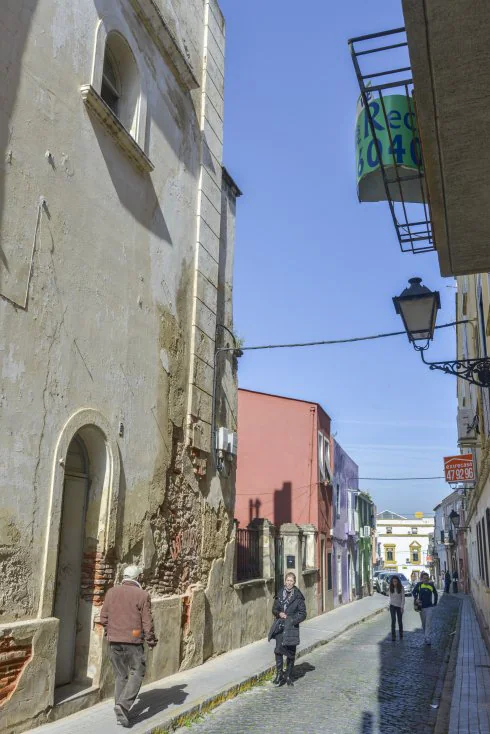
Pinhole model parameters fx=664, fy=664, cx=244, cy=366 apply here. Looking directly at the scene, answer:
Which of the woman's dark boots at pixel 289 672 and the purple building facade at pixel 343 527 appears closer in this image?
the woman's dark boots at pixel 289 672

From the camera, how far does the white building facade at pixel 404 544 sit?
285 feet

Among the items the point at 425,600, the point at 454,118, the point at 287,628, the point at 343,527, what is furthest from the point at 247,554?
the point at 343,527

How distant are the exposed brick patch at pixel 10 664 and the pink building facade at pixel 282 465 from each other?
16706 mm

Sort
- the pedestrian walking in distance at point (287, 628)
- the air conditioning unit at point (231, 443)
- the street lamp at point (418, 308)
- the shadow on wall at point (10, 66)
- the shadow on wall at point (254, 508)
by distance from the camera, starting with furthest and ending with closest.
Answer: the shadow on wall at point (254, 508) < the air conditioning unit at point (231, 443) < the pedestrian walking in distance at point (287, 628) < the street lamp at point (418, 308) < the shadow on wall at point (10, 66)

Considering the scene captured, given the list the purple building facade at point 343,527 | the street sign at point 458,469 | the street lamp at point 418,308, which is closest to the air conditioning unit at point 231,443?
the street lamp at point 418,308

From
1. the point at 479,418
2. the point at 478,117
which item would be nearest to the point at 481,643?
the point at 479,418

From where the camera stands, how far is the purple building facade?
25594 mm

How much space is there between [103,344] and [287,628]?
4.72m

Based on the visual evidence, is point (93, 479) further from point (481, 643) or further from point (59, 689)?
point (481, 643)

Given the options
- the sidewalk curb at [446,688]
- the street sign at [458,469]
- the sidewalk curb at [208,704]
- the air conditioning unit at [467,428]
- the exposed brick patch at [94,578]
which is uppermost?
the air conditioning unit at [467,428]

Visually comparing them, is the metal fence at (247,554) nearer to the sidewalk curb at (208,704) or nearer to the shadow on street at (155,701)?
the sidewalk curb at (208,704)

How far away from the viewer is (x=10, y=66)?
6.07 m

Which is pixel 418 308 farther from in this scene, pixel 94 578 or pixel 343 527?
pixel 343 527

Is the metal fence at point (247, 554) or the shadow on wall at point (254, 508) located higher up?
the shadow on wall at point (254, 508)
